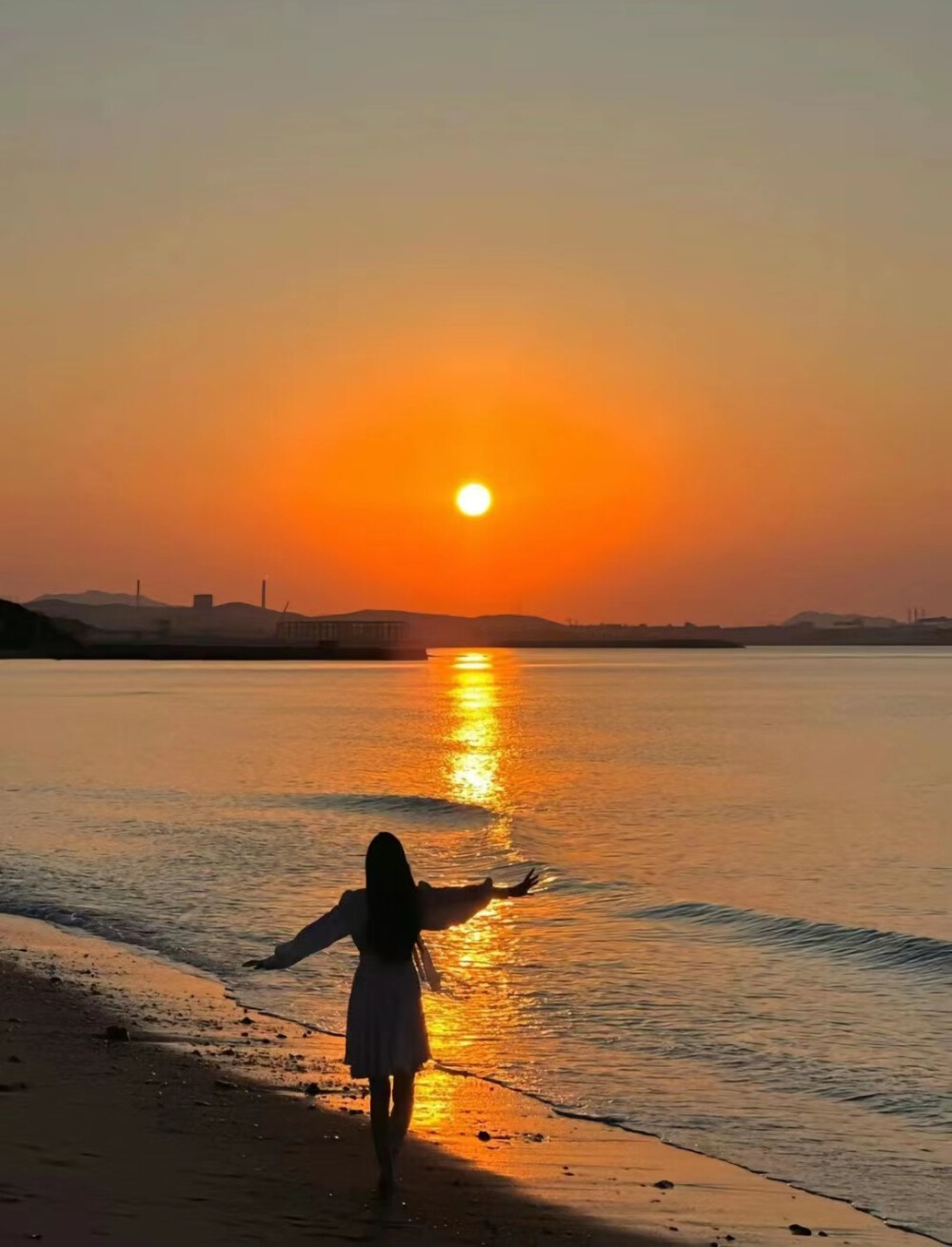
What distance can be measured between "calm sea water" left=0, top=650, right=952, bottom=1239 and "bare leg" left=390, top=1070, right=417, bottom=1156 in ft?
9.53

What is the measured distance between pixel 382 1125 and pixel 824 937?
14.0 meters

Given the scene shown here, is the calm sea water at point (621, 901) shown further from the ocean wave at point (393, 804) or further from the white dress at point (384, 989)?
the white dress at point (384, 989)

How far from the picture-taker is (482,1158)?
386 inches

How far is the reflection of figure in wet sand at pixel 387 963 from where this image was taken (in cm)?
861

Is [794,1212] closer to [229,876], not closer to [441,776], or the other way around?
[229,876]

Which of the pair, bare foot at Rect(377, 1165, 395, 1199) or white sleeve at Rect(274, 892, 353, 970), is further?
white sleeve at Rect(274, 892, 353, 970)

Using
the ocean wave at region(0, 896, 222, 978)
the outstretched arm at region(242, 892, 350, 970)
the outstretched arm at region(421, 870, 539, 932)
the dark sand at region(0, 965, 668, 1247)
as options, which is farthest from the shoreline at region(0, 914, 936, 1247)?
the ocean wave at region(0, 896, 222, 978)

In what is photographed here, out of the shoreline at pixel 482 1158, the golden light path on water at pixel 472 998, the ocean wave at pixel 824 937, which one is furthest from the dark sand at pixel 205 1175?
the ocean wave at pixel 824 937

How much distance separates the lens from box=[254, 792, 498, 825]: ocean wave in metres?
40.6

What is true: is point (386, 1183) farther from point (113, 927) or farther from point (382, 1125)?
A: point (113, 927)

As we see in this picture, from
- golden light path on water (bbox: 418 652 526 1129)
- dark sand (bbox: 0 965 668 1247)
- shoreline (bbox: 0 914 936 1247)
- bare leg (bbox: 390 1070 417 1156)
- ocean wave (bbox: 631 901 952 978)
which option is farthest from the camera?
ocean wave (bbox: 631 901 952 978)

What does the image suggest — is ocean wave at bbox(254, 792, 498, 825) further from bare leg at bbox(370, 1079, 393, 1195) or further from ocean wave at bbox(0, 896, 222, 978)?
bare leg at bbox(370, 1079, 393, 1195)

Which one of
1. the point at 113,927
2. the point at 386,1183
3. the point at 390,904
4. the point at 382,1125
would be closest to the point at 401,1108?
the point at 382,1125

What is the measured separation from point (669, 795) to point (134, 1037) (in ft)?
117
